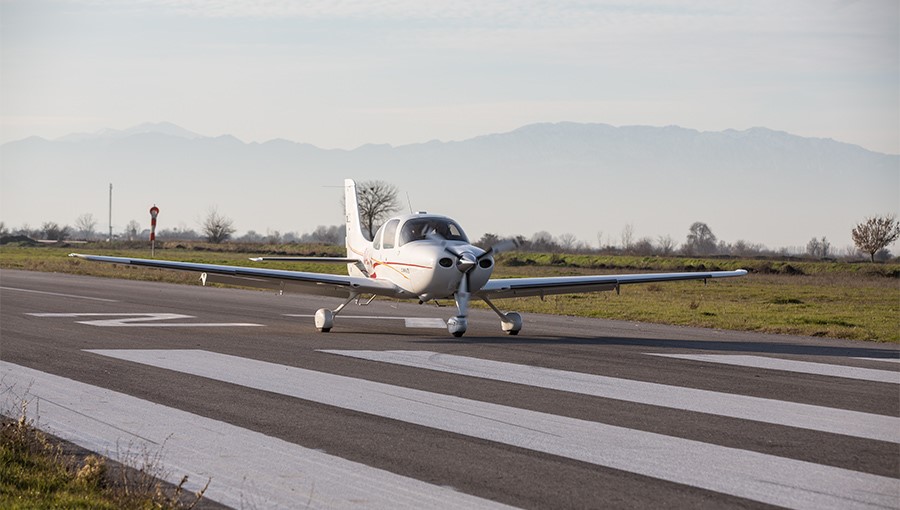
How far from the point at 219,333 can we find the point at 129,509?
39.4ft

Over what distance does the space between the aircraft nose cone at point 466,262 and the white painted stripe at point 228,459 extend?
750cm

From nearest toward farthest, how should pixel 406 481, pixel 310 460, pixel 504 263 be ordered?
pixel 406 481 < pixel 310 460 < pixel 504 263

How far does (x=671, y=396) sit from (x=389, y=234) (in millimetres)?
8789

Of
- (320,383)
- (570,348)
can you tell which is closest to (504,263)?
(570,348)

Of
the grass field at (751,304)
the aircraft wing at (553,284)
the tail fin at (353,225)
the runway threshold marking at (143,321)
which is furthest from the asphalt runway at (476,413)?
the grass field at (751,304)

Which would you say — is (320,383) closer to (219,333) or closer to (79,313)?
(219,333)

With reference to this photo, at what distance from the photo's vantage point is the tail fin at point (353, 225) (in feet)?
68.6

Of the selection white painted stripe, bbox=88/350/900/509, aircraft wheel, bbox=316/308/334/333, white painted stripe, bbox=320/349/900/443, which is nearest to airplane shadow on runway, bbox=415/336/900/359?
aircraft wheel, bbox=316/308/334/333

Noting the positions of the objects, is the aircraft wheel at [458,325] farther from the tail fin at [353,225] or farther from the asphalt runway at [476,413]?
the tail fin at [353,225]

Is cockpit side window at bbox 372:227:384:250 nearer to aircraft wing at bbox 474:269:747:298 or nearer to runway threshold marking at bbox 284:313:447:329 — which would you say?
runway threshold marking at bbox 284:313:447:329

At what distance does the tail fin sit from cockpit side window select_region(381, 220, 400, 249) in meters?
1.64

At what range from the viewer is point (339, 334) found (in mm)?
18047

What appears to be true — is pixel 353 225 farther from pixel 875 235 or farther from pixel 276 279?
pixel 875 235

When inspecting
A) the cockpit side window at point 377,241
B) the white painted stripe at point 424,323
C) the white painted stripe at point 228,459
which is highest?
the cockpit side window at point 377,241
